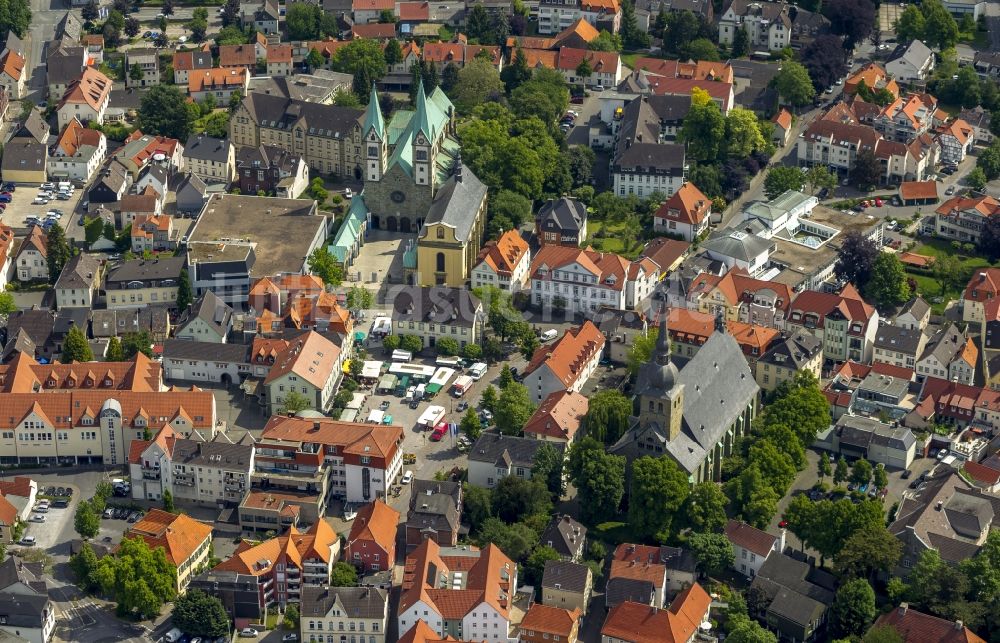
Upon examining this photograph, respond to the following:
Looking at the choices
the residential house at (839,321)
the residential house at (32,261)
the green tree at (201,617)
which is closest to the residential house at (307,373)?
the green tree at (201,617)

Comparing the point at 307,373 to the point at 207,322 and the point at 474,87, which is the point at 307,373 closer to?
the point at 207,322

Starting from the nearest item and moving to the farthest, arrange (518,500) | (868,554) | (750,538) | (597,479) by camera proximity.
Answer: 1. (868,554)
2. (750,538)
3. (597,479)
4. (518,500)

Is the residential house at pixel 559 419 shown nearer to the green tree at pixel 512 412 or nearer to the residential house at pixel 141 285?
the green tree at pixel 512 412

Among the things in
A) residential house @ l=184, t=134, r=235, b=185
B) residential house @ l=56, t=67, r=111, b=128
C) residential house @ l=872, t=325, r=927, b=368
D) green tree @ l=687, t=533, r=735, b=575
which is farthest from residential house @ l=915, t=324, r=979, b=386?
residential house @ l=56, t=67, r=111, b=128

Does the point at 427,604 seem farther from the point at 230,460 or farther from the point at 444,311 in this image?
the point at 444,311

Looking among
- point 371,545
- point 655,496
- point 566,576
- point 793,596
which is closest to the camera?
point 793,596

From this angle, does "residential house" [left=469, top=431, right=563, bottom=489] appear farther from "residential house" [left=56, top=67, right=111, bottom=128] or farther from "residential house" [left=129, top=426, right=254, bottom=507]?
"residential house" [left=56, top=67, right=111, bottom=128]

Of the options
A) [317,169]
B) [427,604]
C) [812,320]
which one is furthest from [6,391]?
[812,320]

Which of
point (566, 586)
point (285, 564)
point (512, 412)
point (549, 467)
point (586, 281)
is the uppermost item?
point (586, 281)

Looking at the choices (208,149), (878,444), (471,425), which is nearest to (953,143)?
(878,444)
